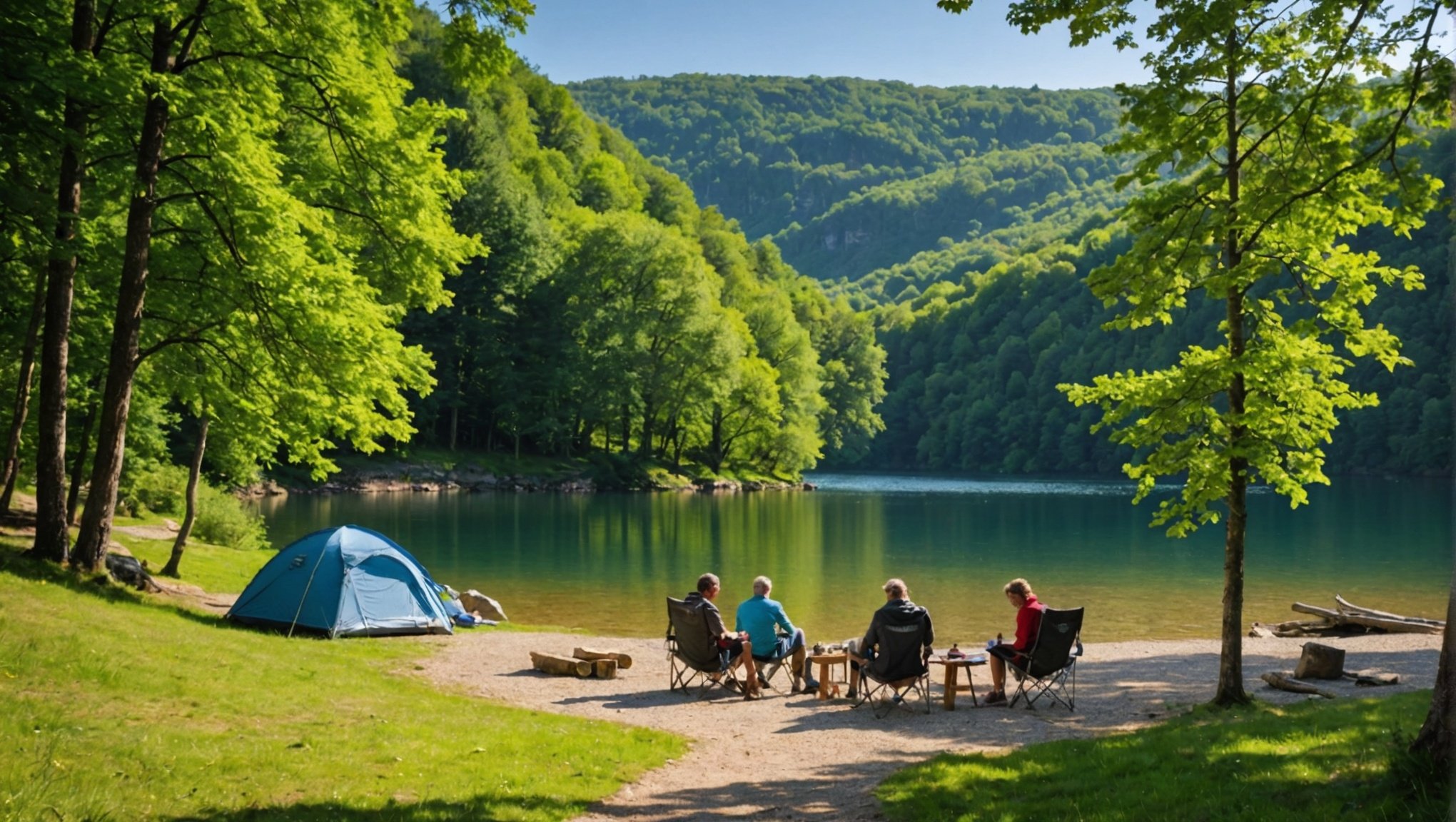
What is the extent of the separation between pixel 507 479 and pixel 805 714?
54830 mm

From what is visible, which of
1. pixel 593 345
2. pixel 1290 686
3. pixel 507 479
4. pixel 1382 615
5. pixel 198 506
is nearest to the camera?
pixel 1290 686

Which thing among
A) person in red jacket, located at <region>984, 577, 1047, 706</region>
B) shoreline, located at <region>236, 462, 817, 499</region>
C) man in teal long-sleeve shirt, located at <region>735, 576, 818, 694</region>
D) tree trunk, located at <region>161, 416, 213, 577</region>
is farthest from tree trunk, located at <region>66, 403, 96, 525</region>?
shoreline, located at <region>236, 462, 817, 499</region>

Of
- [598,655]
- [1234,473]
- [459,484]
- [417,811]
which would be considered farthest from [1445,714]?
[459,484]

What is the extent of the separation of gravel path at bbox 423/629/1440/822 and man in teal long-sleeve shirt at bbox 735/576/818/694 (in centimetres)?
38

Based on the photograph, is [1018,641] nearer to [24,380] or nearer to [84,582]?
[84,582]

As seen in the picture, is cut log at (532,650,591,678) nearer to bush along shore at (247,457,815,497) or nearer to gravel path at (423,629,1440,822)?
gravel path at (423,629,1440,822)

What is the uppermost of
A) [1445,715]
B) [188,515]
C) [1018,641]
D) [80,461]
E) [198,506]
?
[80,461]

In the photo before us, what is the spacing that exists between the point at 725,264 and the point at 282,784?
300 ft

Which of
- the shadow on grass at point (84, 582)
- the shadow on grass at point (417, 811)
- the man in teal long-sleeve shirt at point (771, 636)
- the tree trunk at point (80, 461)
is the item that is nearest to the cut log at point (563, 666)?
the man in teal long-sleeve shirt at point (771, 636)

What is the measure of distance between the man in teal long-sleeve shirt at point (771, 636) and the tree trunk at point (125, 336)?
333 inches

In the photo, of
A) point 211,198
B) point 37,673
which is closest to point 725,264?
point 211,198

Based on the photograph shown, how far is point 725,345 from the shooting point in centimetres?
6862

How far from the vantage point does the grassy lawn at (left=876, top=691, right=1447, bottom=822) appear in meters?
6.39

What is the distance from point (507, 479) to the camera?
65.7m
